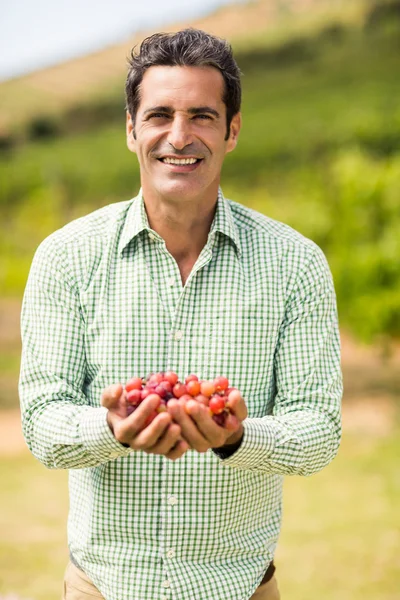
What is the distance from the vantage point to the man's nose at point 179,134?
76.4 inches

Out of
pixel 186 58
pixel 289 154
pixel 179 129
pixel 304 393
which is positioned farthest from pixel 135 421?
pixel 289 154

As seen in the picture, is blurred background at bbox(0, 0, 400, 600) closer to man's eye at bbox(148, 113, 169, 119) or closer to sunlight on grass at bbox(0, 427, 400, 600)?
sunlight on grass at bbox(0, 427, 400, 600)

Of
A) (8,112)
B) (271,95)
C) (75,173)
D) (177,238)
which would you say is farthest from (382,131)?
(177,238)

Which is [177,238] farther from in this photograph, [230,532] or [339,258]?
[339,258]

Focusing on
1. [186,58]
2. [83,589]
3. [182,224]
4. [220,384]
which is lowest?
[83,589]

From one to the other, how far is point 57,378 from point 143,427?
0.32 meters

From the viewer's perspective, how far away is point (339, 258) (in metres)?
8.16

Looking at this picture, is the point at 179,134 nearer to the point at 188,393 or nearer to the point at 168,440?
the point at 188,393

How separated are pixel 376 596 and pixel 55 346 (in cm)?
383

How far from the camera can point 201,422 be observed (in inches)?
63.9

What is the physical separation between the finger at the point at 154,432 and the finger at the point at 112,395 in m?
0.08

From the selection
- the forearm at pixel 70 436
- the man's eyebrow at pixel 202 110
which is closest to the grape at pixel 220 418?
the forearm at pixel 70 436

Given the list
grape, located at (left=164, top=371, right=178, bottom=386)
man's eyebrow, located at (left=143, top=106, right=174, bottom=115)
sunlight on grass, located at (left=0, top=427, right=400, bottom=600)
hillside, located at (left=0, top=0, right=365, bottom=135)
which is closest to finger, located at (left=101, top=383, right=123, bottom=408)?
grape, located at (left=164, top=371, right=178, bottom=386)

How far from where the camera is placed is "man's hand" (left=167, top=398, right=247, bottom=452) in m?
1.62
